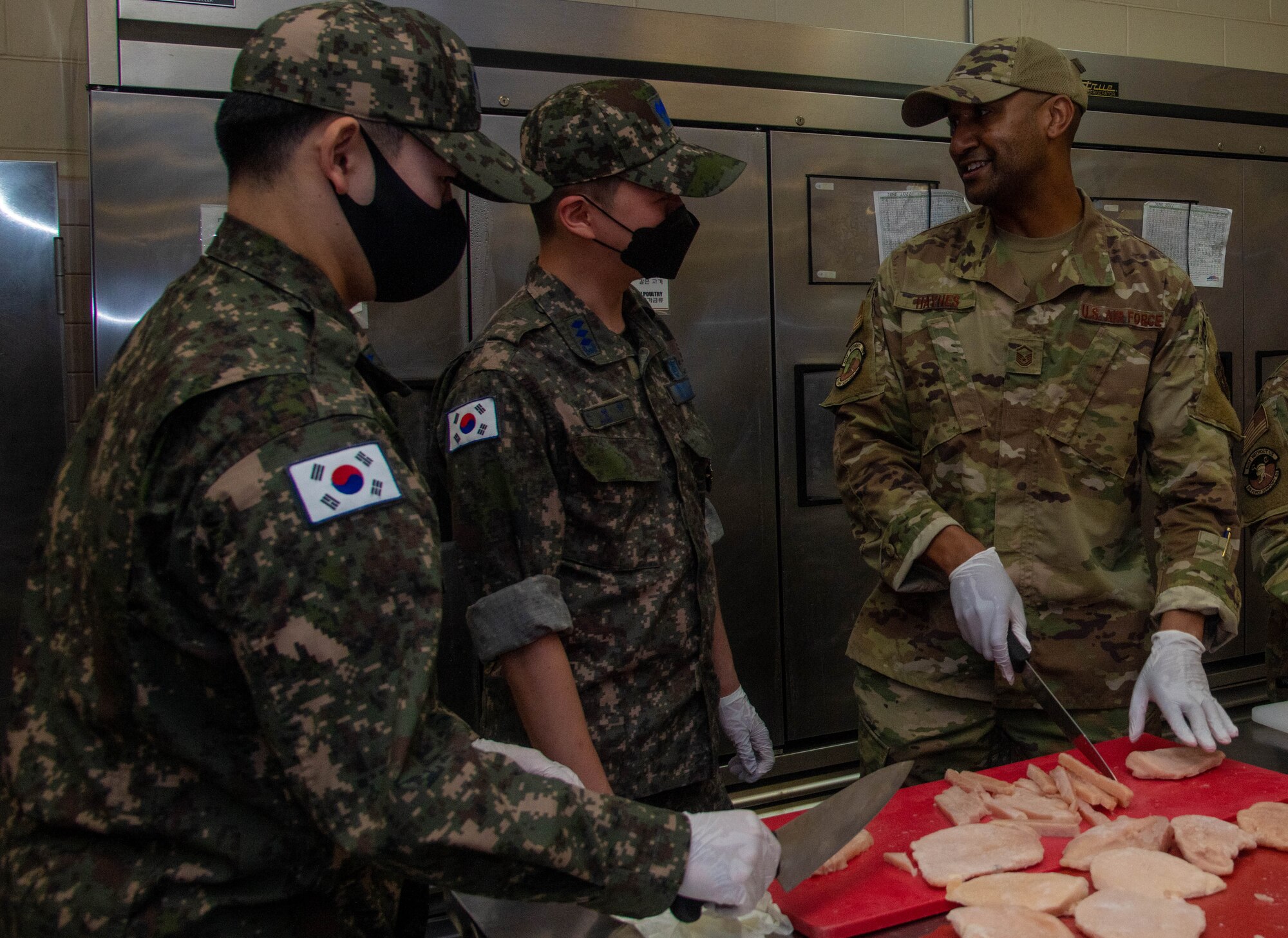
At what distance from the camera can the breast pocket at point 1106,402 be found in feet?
5.82

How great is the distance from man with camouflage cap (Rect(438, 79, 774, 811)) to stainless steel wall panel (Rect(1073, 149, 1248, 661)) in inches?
68.4

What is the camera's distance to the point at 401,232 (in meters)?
1.01

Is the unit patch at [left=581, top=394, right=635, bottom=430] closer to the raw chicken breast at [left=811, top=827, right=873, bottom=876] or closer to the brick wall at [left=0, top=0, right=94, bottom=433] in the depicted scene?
the raw chicken breast at [left=811, top=827, right=873, bottom=876]

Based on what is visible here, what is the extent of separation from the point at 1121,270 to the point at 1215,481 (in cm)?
41

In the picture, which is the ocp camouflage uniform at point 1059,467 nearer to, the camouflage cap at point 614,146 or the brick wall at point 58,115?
the camouflage cap at point 614,146

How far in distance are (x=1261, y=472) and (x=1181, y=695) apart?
0.78 meters

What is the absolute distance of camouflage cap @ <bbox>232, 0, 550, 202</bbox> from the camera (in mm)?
935

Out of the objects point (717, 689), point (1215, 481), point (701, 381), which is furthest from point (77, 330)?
point (1215, 481)

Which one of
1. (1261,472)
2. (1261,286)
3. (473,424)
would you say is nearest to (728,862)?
(473,424)

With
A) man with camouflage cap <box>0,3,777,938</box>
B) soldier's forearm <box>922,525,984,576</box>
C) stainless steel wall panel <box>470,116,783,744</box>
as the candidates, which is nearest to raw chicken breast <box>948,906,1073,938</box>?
man with camouflage cap <box>0,3,777,938</box>

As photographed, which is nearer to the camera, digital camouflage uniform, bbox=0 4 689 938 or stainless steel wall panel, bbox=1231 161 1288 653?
digital camouflage uniform, bbox=0 4 689 938

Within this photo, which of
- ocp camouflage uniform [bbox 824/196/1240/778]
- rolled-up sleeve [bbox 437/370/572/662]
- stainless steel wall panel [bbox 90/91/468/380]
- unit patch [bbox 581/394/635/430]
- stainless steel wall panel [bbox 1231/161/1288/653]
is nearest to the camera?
rolled-up sleeve [bbox 437/370/572/662]

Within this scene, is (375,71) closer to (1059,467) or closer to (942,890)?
(942,890)

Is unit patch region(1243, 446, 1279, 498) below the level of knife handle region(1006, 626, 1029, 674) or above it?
above
